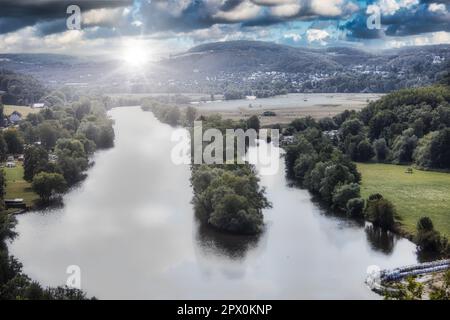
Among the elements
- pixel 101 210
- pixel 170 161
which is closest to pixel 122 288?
pixel 101 210

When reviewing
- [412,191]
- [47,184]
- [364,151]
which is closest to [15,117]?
[47,184]

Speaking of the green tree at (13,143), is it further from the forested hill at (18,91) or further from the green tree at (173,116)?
the forested hill at (18,91)

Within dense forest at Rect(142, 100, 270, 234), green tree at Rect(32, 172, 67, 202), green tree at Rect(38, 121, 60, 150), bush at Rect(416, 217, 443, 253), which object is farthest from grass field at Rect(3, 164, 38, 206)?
bush at Rect(416, 217, 443, 253)

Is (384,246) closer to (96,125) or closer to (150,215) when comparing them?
(150,215)

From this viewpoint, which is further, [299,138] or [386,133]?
[386,133]

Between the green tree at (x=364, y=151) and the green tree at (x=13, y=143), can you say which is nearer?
the green tree at (x=364, y=151)

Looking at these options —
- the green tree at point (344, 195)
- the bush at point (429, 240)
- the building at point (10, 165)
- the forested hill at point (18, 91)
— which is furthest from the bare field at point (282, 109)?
the bush at point (429, 240)
